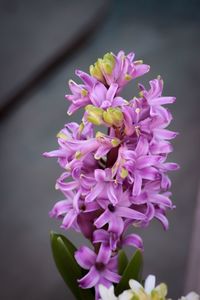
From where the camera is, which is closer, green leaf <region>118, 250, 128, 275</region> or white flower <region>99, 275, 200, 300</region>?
white flower <region>99, 275, 200, 300</region>

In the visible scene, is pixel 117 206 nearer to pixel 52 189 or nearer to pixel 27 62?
pixel 52 189

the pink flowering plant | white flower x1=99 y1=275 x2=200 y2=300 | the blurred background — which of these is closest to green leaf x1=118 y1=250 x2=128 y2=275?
the pink flowering plant

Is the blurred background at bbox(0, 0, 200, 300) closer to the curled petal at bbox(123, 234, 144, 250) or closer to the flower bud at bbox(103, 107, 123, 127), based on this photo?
the curled petal at bbox(123, 234, 144, 250)

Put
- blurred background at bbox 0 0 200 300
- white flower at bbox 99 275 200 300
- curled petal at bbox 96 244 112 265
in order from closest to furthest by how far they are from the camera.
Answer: white flower at bbox 99 275 200 300
curled petal at bbox 96 244 112 265
blurred background at bbox 0 0 200 300

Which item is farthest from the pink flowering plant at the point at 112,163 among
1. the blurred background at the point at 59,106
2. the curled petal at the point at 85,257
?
the blurred background at the point at 59,106

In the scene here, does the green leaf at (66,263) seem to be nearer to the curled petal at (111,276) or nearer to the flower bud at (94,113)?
the curled petal at (111,276)
